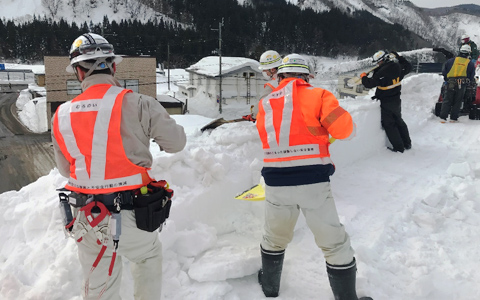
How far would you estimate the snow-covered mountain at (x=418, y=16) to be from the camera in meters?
115

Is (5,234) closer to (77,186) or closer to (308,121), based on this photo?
(77,186)

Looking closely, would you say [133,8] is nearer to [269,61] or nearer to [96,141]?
[269,61]

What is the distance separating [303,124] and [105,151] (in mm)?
1373

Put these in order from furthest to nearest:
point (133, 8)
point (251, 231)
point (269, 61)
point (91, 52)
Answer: point (133, 8), point (269, 61), point (251, 231), point (91, 52)

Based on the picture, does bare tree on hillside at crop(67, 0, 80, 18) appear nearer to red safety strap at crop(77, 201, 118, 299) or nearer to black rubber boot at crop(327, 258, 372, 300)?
red safety strap at crop(77, 201, 118, 299)

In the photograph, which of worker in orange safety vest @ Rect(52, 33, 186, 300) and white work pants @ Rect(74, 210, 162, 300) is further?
white work pants @ Rect(74, 210, 162, 300)

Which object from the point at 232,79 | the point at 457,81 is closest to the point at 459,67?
the point at 457,81

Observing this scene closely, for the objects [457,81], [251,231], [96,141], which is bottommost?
[251,231]

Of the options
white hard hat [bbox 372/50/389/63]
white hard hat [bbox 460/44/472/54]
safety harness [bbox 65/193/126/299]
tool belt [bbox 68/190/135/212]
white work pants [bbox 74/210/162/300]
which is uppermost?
white hard hat [bbox 460/44/472/54]

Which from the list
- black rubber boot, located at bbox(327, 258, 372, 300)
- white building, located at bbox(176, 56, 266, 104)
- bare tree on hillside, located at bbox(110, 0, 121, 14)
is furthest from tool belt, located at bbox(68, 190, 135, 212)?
bare tree on hillside, located at bbox(110, 0, 121, 14)

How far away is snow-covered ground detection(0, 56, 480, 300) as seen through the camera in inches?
109

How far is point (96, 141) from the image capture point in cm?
198

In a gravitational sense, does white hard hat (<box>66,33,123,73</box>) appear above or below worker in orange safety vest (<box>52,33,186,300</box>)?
above

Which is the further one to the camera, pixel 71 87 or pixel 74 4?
pixel 74 4
